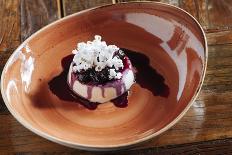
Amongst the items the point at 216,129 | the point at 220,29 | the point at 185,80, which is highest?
the point at 220,29

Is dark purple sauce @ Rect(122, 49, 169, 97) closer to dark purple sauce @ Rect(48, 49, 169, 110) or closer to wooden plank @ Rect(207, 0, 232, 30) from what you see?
dark purple sauce @ Rect(48, 49, 169, 110)

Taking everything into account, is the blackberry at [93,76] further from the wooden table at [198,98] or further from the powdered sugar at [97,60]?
the wooden table at [198,98]

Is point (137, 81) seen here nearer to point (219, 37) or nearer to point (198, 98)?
point (198, 98)

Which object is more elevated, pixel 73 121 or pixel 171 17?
pixel 171 17

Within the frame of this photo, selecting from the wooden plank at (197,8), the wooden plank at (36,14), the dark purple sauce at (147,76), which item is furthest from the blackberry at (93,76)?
the wooden plank at (197,8)

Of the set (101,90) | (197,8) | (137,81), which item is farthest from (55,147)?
(197,8)

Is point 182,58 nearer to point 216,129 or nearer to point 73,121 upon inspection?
point 216,129

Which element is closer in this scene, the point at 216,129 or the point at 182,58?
the point at 216,129

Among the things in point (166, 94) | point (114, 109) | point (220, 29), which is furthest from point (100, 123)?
point (220, 29)

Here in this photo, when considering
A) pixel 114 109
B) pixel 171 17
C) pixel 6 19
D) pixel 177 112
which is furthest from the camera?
pixel 6 19
